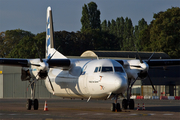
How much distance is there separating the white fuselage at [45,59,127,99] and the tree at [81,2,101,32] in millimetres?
64651

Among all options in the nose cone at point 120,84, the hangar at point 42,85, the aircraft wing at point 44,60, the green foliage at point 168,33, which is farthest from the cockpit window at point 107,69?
the green foliage at point 168,33

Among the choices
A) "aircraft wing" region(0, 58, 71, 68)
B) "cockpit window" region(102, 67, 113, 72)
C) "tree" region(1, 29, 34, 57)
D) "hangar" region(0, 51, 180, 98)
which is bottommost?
"hangar" region(0, 51, 180, 98)

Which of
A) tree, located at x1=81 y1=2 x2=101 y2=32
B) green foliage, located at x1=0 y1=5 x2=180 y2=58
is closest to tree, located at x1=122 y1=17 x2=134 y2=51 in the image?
green foliage, located at x1=0 y1=5 x2=180 y2=58

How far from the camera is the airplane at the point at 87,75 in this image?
17.2 m

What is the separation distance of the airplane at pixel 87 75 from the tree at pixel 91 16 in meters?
62.5

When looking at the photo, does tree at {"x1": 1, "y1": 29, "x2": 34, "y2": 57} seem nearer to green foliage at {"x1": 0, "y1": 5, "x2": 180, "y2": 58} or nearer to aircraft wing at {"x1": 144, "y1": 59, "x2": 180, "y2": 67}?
green foliage at {"x1": 0, "y1": 5, "x2": 180, "y2": 58}

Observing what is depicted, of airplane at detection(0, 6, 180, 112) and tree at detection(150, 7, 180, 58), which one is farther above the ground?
tree at detection(150, 7, 180, 58)

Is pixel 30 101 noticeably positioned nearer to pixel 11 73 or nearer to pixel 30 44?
pixel 11 73

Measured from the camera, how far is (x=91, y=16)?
283 feet

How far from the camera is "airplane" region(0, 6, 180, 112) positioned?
56.5 ft

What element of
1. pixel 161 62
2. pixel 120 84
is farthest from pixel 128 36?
pixel 120 84

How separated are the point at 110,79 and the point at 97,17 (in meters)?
71.2

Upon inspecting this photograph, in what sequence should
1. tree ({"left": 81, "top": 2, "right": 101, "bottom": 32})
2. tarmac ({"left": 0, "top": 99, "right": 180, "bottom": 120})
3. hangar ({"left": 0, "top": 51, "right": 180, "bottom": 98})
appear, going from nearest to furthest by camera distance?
1. tarmac ({"left": 0, "top": 99, "right": 180, "bottom": 120})
2. hangar ({"left": 0, "top": 51, "right": 180, "bottom": 98})
3. tree ({"left": 81, "top": 2, "right": 101, "bottom": 32})

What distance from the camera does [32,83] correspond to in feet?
70.4
